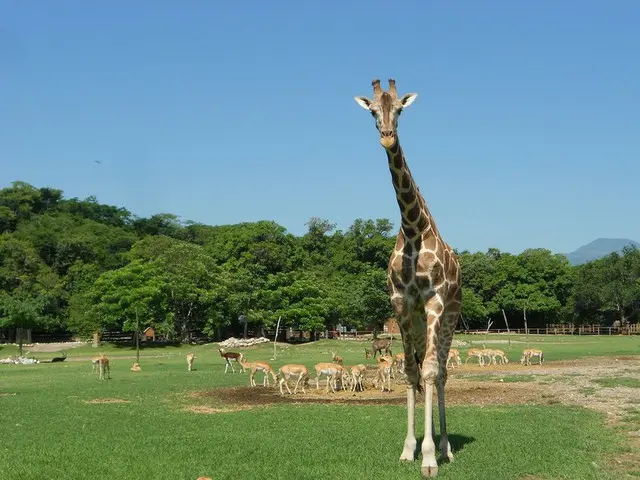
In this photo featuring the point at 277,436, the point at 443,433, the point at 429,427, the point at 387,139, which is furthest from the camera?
the point at 277,436

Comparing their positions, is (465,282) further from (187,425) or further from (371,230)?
(187,425)

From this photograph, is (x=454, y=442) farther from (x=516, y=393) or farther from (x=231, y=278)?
(x=231, y=278)

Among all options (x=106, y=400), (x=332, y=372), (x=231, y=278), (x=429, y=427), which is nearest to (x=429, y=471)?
(x=429, y=427)

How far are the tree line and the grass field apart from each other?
129 ft

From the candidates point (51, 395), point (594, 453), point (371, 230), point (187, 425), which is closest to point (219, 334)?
point (371, 230)

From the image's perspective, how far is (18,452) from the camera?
12.3 meters

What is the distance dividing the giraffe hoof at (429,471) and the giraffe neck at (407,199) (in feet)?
11.8

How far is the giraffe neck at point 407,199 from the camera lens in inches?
442

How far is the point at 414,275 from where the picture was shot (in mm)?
11492

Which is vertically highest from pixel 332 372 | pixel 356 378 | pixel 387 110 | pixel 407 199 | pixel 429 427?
pixel 387 110

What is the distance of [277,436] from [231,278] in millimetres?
54319

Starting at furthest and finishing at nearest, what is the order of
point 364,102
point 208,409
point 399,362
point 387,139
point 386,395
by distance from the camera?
point 399,362 → point 386,395 → point 208,409 → point 364,102 → point 387,139

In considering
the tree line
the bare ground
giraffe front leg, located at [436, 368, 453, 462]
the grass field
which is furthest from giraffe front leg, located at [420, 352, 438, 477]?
the tree line

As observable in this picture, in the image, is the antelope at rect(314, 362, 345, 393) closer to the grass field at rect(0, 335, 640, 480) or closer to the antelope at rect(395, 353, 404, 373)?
the grass field at rect(0, 335, 640, 480)
